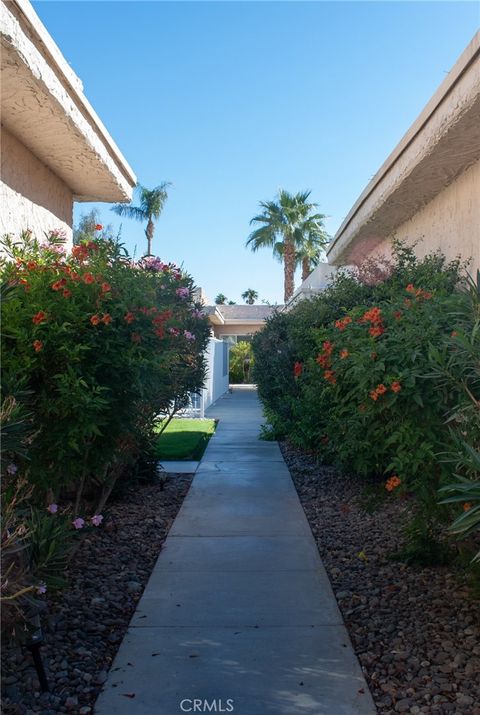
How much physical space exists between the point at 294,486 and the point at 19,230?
4706mm

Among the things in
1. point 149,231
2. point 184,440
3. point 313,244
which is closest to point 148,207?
point 149,231

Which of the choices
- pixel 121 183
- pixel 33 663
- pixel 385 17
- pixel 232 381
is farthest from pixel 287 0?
pixel 232 381

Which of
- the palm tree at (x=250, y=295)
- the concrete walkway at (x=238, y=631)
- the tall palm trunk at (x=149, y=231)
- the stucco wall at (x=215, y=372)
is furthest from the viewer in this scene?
the palm tree at (x=250, y=295)

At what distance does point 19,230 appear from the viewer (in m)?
5.93

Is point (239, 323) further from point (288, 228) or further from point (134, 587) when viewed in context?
point (134, 587)

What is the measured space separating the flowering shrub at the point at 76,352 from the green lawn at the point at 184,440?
14.0 ft

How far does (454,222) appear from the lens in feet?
25.0

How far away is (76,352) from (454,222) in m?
4.91

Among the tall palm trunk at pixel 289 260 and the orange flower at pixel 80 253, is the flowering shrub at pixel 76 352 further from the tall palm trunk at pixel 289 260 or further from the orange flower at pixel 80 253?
the tall palm trunk at pixel 289 260

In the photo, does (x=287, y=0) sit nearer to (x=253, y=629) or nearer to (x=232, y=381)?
(x=253, y=629)

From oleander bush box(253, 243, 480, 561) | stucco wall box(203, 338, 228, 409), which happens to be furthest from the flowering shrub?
stucco wall box(203, 338, 228, 409)

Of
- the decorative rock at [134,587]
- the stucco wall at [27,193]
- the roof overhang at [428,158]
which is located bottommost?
the decorative rock at [134,587]

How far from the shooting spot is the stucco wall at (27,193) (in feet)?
18.3

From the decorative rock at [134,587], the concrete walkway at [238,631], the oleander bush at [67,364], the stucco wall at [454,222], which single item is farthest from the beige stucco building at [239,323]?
the oleander bush at [67,364]
